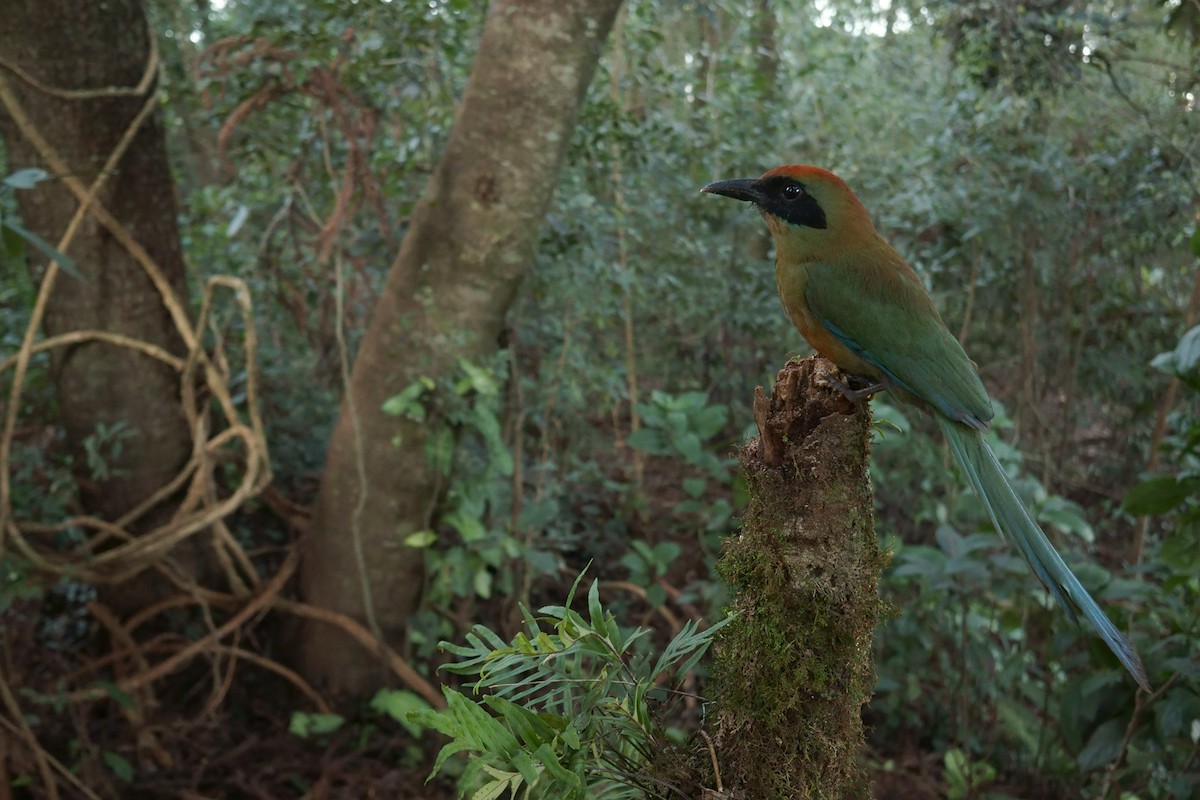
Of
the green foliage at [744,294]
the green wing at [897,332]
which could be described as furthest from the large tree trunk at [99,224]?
the green wing at [897,332]

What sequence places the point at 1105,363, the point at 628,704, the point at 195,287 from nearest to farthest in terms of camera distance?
1. the point at 628,704
2. the point at 195,287
3. the point at 1105,363

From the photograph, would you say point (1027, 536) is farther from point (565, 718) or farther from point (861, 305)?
point (565, 718)

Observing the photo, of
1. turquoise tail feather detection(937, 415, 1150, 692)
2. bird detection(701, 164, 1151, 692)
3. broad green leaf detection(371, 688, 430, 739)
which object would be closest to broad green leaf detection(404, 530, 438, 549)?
broad green leaf detection(371, 688, 430, 739)

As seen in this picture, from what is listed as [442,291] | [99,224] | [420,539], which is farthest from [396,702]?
[99,224]

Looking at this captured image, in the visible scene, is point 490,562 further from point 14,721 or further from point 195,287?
point 195,287

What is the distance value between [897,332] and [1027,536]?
0.54m

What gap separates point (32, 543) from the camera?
10.5ft

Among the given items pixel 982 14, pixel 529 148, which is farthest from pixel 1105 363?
pixel 529 148

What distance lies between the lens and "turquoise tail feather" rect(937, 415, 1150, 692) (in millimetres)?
1276

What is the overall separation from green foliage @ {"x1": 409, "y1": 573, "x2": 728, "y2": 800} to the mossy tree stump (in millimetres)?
87

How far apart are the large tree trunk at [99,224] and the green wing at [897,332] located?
7.57 ft

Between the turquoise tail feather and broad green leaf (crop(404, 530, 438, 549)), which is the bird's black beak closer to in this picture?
the turquoise tail feather

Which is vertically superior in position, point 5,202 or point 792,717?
point 5,202

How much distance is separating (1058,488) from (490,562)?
3.31 meters
